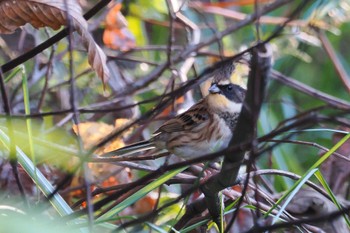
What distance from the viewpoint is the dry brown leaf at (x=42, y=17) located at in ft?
6.00

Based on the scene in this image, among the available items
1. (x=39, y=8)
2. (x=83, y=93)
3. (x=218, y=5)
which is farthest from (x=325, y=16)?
(x=39, y=8)

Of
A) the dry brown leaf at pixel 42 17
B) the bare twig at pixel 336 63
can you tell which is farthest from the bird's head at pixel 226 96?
the bare twig at pixel 336 63

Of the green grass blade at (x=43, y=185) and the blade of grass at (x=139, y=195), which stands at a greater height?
the green grass blade at (x=43, y=185)

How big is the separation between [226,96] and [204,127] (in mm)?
141

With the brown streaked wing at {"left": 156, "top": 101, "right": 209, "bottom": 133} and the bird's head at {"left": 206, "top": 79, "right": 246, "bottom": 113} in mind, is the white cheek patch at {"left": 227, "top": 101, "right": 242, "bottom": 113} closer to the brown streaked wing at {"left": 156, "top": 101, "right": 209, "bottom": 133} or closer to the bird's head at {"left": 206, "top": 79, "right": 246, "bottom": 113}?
the bird's head at {"left": 206, "top": 79, "right": 246, "bottom": 113}

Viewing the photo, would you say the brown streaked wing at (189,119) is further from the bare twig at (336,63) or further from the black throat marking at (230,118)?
the bare twig at (336,63)

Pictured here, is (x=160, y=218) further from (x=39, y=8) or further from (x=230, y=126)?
(x=39, y=8)

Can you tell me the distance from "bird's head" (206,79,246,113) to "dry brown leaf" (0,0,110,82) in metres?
0.53

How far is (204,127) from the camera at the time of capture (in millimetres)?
2387

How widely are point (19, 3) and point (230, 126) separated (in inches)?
29.6

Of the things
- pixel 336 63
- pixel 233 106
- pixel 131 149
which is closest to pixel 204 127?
pixel 233 106

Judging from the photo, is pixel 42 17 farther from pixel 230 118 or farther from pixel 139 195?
pixel 230 118

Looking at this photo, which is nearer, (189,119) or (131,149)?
(131,149)

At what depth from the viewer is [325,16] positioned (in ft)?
11.8
